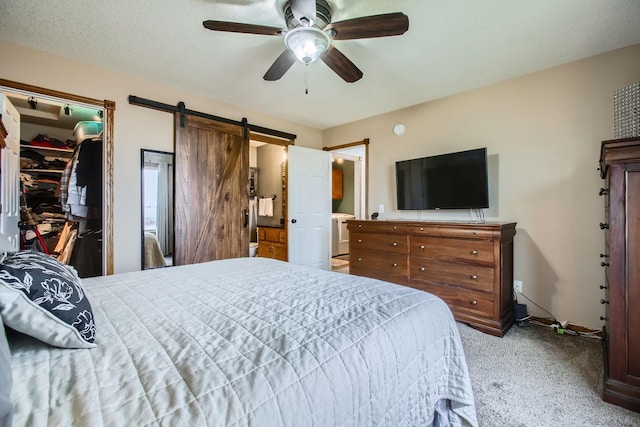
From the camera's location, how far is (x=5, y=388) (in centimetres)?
53

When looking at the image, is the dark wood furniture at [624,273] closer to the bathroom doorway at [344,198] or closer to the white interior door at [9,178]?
the bathroom doorway at [344,198]

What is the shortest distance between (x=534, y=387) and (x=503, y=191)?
187 cm

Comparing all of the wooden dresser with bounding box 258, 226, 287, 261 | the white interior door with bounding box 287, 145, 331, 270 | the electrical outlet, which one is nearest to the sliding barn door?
the white interior door with bounding box 287, 145, 331, 270

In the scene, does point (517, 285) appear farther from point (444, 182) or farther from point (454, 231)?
point (444, 182)

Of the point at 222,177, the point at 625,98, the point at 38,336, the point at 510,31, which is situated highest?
the point at 510,31

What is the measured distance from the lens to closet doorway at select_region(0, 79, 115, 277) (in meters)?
Answer: 2.63

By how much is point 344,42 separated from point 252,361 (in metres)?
2.34

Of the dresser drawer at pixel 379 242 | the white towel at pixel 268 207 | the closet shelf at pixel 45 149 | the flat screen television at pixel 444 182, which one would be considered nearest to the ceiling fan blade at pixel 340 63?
the flat screen television at pixel 444 182

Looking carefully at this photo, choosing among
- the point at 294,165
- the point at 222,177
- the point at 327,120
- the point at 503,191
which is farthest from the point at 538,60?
the point at 222,177

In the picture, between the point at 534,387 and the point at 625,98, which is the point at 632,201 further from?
the point at 534,387

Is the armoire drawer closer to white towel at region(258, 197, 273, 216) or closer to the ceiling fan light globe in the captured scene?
the ceiling fan light globe

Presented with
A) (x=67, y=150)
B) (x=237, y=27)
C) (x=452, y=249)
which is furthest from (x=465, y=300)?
(x=67, y=150)

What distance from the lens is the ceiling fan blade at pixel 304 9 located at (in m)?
1.57

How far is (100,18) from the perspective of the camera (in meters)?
1.98
